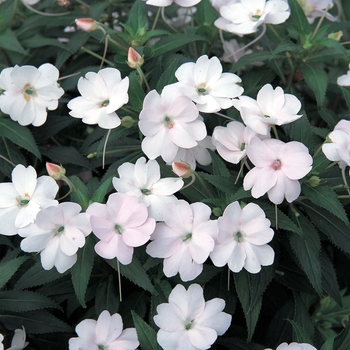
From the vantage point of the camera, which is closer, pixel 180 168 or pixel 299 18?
pixel 180 168

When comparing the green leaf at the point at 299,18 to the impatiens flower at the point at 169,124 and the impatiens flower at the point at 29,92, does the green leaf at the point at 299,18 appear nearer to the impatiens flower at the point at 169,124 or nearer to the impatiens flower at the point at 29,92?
the impatiens flower at the point at 169,124

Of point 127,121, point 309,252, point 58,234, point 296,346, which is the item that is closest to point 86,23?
point 127,121

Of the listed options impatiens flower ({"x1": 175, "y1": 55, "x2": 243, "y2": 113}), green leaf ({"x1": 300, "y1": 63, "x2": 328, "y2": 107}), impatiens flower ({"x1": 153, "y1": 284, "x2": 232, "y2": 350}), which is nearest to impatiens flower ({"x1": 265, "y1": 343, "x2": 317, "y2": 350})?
impatiens flower ({"x1": 153, "y1": 284, "x2": 232, "y2": 350})

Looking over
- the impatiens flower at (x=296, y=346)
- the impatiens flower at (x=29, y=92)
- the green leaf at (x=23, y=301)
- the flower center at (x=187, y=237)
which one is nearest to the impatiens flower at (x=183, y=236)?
the flower center at (x=187, y=237)

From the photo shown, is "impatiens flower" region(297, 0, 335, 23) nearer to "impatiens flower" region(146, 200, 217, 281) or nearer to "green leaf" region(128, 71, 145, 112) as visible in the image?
"green leaf" region(128, 71, 145, 112)

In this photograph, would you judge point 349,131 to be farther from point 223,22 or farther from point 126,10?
point 126,10

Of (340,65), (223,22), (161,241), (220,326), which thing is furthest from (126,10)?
(220,326)

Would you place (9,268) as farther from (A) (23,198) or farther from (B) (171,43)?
(B) (171,43)
